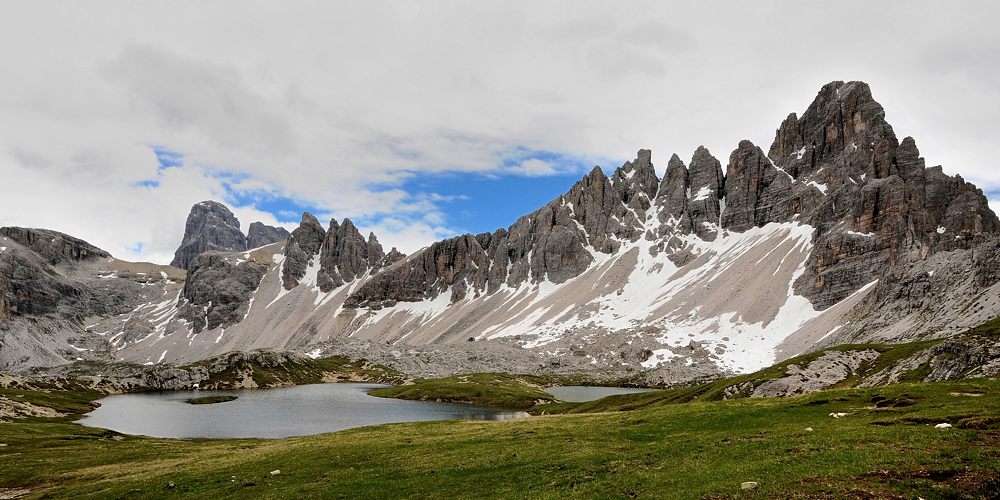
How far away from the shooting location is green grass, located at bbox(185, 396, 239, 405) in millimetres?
167375

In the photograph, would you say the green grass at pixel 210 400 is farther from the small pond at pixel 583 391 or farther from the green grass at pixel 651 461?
the green grass at pixel 651 461

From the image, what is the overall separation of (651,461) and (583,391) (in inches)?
5865

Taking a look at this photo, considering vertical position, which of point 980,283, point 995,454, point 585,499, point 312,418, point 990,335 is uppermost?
point 980,283

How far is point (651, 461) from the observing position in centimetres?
3200

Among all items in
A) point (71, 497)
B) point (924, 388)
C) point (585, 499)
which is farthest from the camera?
point (924, 388)

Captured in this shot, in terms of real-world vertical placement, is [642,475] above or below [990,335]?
below

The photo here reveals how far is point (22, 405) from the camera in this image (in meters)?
126

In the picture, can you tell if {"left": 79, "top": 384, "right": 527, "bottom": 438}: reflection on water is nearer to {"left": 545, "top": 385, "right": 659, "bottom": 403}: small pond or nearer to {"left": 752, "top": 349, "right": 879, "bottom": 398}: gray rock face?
{"left": 545, "top": 385, "right": 659, "bottom": 403}: small pond

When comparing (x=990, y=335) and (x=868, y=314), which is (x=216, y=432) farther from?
(x=868, y=314)

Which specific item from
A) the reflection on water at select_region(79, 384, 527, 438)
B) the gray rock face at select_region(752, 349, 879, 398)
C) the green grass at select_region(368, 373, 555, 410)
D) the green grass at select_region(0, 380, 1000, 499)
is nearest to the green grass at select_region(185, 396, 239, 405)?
the reflection on water at select_region(79, 384, 527, 438)

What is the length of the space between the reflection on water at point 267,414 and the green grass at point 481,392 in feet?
22.8

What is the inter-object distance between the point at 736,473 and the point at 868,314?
A: 621ft

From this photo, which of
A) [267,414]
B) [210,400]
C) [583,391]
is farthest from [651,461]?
[210,400]

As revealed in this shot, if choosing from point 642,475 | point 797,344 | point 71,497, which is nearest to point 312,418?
point 71,497
